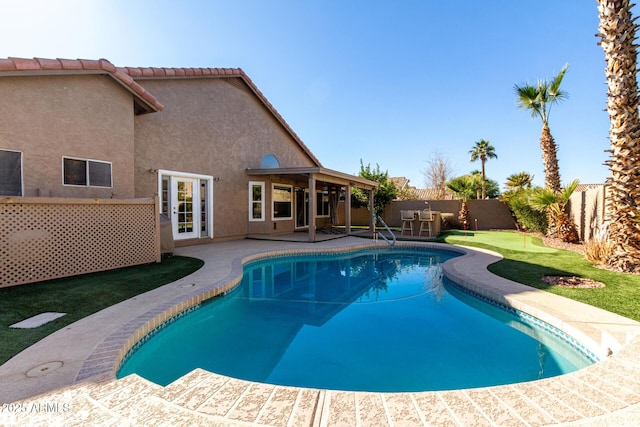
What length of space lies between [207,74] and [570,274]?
14381 mm

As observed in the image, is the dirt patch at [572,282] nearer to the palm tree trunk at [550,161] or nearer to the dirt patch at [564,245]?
the dirt patch at [564,245]

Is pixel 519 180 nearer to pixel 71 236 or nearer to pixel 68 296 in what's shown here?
pixel 71 236

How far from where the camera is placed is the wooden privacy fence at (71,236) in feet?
20.9

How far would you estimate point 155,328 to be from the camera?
4781 mm

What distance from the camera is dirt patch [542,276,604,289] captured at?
22.0 ft

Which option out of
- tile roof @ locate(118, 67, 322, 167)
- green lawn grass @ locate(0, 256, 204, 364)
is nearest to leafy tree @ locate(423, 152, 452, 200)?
tile roof @ locate(118, 67, 322, 167)

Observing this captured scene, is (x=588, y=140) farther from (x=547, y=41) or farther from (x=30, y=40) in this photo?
(x=30, y=40)

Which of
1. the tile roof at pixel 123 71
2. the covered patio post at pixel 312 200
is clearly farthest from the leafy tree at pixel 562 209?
the tile roof at pixel 123 71

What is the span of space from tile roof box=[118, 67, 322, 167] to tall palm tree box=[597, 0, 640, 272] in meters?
13.1

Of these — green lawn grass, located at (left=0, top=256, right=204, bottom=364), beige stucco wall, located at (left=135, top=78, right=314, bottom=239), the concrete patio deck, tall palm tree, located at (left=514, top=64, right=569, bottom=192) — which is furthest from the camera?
tall palm tree, located at (left=514, top=64, right=569, bottom=192)

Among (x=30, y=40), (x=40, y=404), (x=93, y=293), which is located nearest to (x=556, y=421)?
(x=40, y=404)

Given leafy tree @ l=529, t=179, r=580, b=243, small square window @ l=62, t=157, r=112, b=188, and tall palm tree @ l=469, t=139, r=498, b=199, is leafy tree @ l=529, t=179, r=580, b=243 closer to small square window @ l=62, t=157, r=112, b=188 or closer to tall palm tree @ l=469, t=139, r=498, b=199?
small square window @ l=62, t=157, r=112, b=188

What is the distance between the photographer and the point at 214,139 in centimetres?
1381

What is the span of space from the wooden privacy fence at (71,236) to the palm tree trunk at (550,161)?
1951 cm
